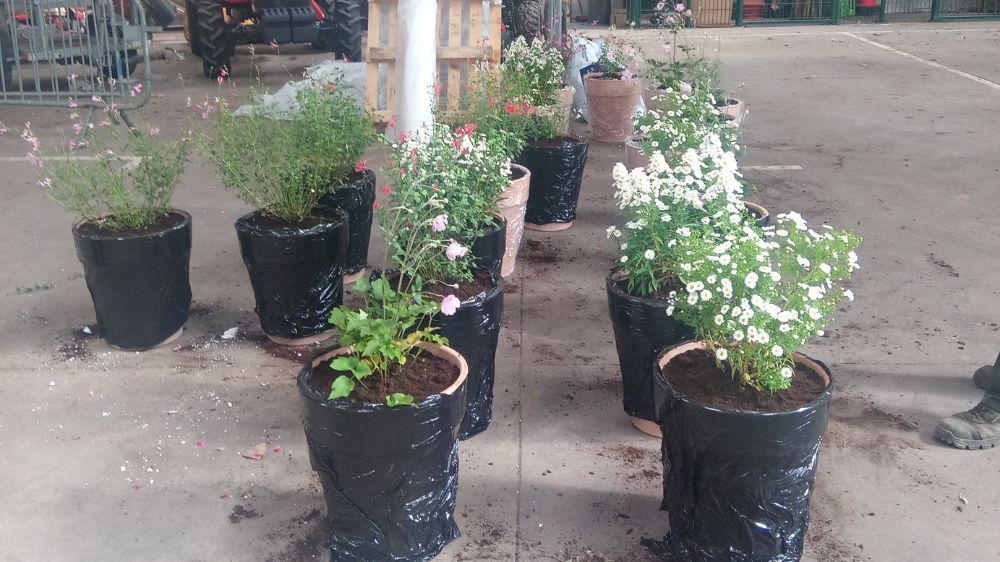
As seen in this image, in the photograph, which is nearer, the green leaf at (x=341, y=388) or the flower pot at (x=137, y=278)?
the green leaf at (x=341, y=388)

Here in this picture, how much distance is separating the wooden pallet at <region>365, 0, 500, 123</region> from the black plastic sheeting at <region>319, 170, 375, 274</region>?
7.52 feet

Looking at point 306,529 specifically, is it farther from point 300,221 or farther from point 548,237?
point 548,237

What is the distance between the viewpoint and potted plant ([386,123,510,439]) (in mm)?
3217

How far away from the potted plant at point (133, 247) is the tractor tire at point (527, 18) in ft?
21.0

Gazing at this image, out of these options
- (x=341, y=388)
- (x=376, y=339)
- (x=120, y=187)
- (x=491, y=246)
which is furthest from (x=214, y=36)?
(x=341, y=388)

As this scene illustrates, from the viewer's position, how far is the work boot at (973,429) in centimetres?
333

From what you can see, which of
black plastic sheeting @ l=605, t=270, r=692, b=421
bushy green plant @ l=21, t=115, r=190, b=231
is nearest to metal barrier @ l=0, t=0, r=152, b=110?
bushy green plant @ l=21, t=115, r=190, b=231

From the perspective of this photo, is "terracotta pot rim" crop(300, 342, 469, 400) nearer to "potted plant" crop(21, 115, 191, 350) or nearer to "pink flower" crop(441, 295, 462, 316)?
"pink flower" crop(441, 295, 462, 316)

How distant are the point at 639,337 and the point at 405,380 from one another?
101 cm

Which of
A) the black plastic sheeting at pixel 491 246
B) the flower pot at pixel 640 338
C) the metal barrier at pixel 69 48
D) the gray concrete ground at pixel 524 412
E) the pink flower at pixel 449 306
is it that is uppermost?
the metal barrier at pixel 69 48

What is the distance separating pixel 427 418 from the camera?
2566 millimetres

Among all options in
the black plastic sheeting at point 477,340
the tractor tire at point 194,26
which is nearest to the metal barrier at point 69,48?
the tractor tire at point 194,26

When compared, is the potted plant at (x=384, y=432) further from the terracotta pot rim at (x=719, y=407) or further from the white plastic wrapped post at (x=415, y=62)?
the white plastic wrapped post at (x=415, y=62)

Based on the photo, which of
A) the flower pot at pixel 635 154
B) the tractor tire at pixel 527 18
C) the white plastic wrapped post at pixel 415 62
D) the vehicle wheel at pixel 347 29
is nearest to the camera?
the white plastic wrapped post at pixel 415 62
